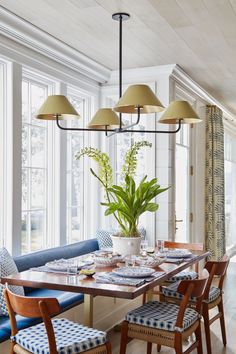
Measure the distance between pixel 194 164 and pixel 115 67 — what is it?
75.7 inches

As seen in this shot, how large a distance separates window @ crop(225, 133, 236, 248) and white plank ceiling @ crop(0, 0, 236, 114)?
14.7 feet

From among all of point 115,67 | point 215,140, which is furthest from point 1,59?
point 215,140

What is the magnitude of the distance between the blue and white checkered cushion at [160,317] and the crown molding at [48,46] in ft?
7.70

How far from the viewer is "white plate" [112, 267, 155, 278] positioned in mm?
2656

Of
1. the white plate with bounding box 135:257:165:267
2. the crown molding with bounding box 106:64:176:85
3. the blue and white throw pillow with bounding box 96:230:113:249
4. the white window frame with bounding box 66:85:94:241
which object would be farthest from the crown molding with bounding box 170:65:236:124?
the white plate with bounding box 135:257:165:267

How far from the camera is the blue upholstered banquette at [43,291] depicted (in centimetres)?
284

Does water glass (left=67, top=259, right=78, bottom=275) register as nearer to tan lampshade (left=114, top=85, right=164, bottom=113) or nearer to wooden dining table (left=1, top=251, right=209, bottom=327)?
wooden dining table (left=1, top=251, right=209, bottom=327)

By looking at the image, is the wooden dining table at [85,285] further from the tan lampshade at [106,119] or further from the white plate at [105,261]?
the tan lampshade at [106,119]

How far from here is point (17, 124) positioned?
12.1 ft

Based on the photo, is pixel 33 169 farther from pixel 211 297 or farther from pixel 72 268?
pixel 211 297

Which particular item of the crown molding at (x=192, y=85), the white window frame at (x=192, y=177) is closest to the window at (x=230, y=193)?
the crown molding at (x=192, y=85)

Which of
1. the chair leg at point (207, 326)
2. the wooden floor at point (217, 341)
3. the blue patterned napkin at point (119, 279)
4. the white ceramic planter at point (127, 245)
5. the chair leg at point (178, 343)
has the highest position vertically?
the white ceramic planter at point (127, 245)

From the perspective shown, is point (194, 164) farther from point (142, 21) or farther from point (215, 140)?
point (142, 21)

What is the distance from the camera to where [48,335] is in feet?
7.07
